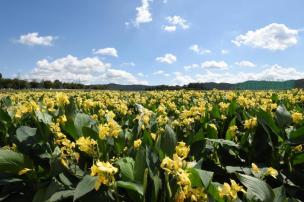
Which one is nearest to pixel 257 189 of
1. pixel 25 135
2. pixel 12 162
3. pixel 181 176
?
pixel 181 176

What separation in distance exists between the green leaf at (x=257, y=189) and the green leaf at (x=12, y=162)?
3.68ft

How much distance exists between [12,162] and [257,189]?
1234 millimetres

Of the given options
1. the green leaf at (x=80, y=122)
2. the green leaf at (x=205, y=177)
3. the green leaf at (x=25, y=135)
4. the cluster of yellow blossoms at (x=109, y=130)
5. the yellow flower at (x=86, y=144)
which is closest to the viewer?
the green leaf at (x=205, y=177)

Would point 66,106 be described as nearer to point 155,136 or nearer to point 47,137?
point 47,137

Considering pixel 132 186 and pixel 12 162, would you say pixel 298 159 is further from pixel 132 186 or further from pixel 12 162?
pixel 12 162

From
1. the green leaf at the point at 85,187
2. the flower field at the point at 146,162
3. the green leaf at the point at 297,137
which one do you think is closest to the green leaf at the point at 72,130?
the flower field at the point at 146,162

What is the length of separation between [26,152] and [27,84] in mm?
130038

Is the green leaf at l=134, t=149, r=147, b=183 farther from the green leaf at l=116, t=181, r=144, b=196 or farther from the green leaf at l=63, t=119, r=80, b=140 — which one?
the green leaf at l=63, t=119, r=80, b=140

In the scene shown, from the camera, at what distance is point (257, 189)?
5.22 feet

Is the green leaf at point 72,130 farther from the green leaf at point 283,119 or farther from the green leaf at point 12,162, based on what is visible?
the green leaf at point 283,119

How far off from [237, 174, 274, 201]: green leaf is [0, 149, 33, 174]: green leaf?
112 centimetres

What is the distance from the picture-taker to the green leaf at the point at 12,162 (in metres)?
1.90

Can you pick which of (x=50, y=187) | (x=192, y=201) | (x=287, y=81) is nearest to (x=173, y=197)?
(x=192, y=201)

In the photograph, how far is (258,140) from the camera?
2547 mm
